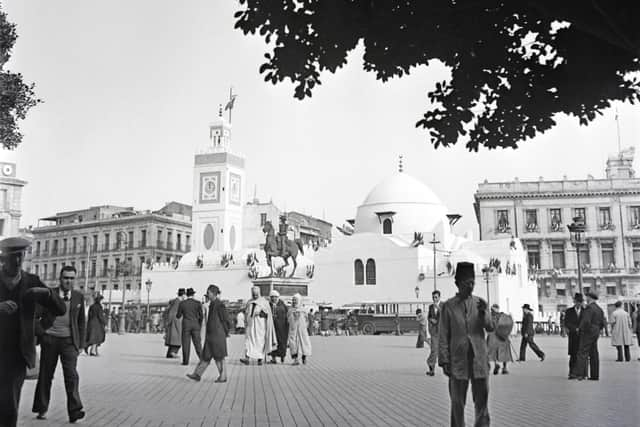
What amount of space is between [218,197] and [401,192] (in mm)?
24359

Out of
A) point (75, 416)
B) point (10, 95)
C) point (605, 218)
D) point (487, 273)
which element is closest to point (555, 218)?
point (605, 218)

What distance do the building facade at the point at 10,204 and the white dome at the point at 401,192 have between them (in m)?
33.0

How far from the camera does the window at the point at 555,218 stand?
67.7 meters

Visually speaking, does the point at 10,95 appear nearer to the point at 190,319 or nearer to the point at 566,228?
the point at 190,319

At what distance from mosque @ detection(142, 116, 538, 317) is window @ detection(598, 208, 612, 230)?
15.3 meters

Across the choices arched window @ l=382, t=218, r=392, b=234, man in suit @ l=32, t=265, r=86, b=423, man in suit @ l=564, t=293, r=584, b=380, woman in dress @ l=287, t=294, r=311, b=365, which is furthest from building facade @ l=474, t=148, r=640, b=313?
man in suit @ l=32, t=265, r=86, b=423

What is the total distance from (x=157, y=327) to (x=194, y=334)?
30.8 m

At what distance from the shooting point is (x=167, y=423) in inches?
292

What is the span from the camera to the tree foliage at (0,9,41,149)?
14.7 metres

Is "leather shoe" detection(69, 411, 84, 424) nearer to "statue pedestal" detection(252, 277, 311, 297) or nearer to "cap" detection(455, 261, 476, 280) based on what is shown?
"cap" detection(455, 261, 476, 280)

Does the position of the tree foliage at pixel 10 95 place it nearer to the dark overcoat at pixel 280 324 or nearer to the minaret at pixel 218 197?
the dark overcoat at pixel 280 324

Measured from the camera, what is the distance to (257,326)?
15711mm

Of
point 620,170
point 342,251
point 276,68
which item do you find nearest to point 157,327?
point 342,251

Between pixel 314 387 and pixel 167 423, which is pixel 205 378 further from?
pixel 167 423
